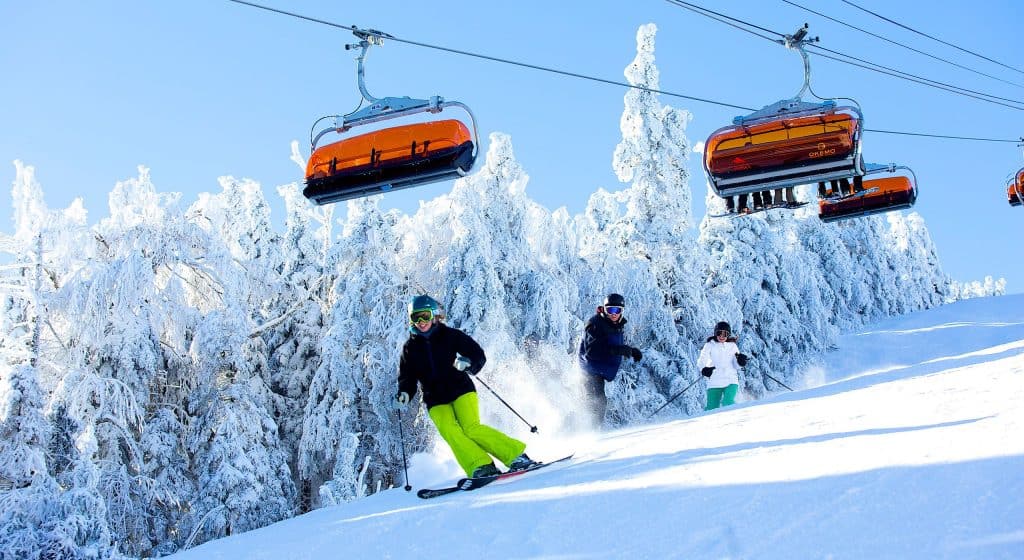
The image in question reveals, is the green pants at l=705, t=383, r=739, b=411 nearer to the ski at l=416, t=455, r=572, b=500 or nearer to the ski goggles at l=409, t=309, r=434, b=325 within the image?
the ski at l=416, t=455, r=572, b=500

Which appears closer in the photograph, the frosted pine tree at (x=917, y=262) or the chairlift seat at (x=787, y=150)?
the chairlift seat at (x=787, y=150)

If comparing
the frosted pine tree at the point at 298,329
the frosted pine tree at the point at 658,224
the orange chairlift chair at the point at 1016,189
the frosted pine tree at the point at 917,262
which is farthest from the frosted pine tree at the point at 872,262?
the frosted pine tree at the point at 298,329

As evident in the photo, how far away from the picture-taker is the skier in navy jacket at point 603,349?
29.1 ft

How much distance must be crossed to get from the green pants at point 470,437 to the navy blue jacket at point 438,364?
0.27 feet

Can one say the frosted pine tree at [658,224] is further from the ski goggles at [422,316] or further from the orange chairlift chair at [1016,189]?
the ski goggles at [422,316]

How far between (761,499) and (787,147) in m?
5.89

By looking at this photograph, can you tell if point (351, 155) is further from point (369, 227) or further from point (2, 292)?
point (369, 227)

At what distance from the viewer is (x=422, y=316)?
20.7ft

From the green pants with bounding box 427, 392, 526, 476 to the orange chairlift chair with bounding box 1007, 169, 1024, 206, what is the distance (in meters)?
13.4

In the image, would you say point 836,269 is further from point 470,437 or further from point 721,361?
point 470,437

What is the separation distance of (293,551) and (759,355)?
2356cm

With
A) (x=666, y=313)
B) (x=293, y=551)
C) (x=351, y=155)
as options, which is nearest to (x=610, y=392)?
(x=666, y=313)

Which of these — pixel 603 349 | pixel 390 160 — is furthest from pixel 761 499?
pixel 603 349

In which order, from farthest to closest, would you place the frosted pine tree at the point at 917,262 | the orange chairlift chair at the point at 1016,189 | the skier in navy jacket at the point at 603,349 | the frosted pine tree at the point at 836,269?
the frosted pine tree at the point at 917,262, the frosted pine tree at the point at 836,269, the orange chairlift chair at the point at 1016,189, the skier in navy jacket at the point at 603,349
